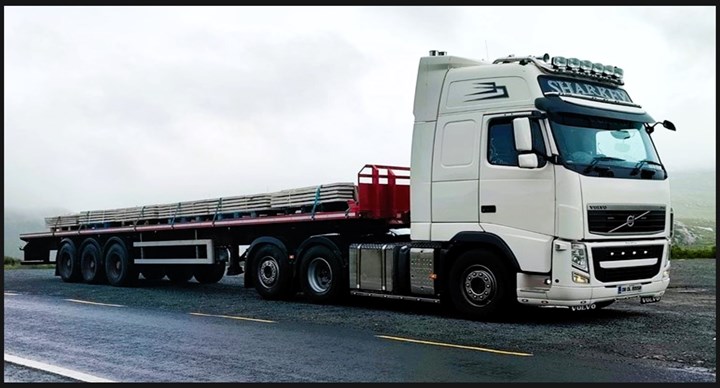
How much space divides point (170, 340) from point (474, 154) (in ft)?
17.3

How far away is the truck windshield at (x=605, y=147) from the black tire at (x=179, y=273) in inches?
480

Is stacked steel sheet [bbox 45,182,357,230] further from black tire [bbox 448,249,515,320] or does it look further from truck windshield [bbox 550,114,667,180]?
truck windshield [bbox 550,114,667,180]

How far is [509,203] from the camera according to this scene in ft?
39.5

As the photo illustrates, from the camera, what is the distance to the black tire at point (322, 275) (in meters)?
14.6

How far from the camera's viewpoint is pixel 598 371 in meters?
8.35

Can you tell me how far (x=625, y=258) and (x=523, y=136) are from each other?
2.58 m

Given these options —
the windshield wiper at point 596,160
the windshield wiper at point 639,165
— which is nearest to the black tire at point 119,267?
the windshield wiper at point 596,160

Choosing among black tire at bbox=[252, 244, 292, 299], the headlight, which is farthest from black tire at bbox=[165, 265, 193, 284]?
the headlight

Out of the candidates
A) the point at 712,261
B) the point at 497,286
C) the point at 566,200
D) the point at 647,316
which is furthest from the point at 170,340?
the point at 712,261

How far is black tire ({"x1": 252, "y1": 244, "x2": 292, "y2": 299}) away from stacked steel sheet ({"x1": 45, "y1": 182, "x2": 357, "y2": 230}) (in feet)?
2.93

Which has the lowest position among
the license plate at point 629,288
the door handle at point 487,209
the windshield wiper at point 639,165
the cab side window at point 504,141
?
the license plate at point 629,288

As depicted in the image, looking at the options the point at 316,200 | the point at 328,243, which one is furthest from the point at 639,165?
the point at 316,200

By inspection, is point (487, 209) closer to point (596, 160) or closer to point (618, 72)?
point (596, 160)

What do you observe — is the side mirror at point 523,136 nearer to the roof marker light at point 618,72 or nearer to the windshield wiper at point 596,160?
the windshield wiper at point 596,160
